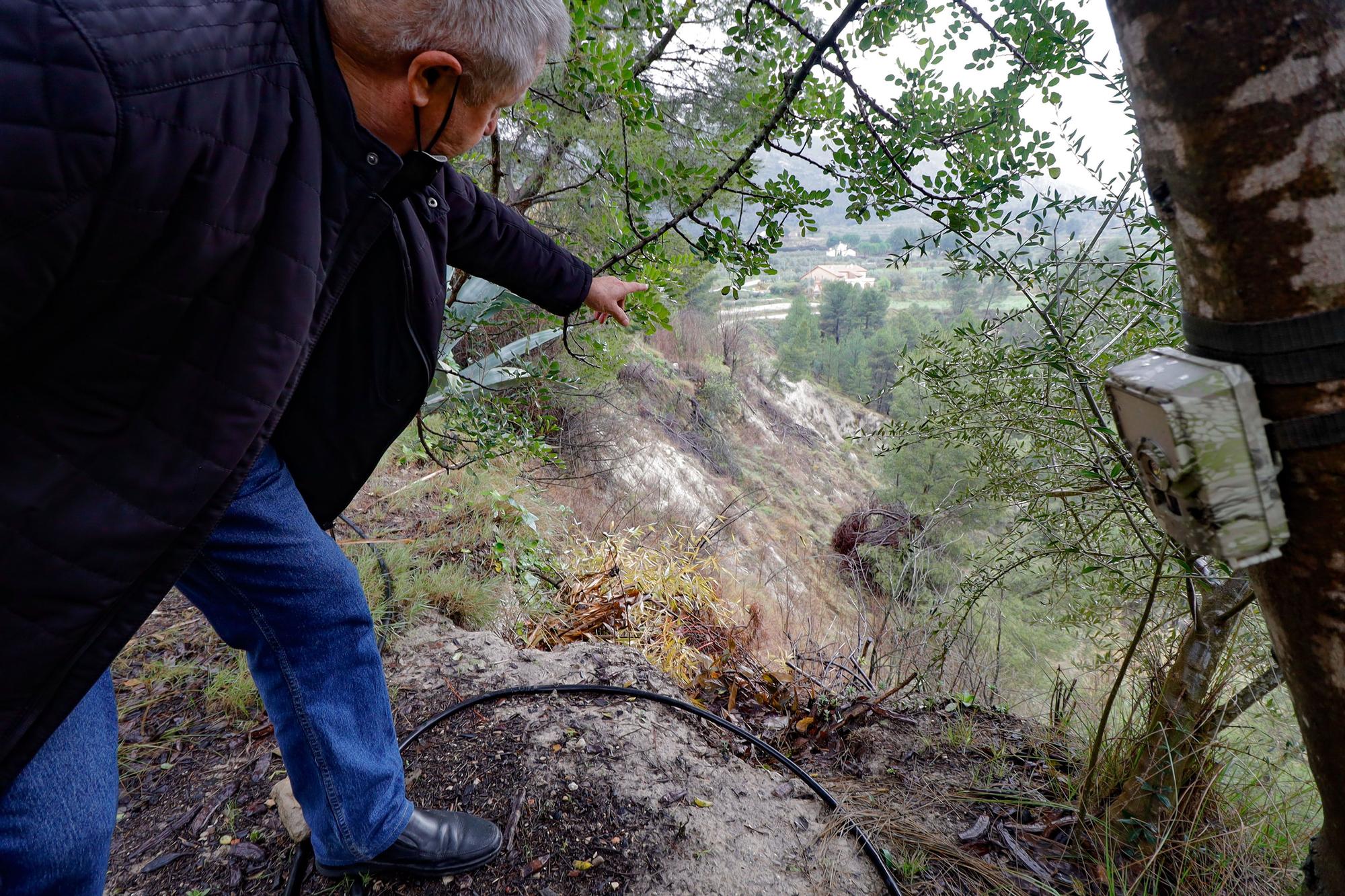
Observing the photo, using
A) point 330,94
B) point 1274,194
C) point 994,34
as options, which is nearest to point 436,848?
point 330,94

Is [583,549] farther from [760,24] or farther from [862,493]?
[862,493]

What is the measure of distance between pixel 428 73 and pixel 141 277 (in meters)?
0.50

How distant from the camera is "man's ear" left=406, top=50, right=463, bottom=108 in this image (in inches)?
37.4

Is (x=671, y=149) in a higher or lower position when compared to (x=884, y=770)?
higher

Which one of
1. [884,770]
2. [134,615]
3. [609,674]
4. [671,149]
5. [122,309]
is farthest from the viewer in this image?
[671,149]

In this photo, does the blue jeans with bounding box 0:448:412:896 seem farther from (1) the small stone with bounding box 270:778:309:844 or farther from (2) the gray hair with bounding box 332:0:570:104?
(2) the gray hair with bounding box 332:0:570:104

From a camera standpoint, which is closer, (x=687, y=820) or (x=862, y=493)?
(x=687, y=820)

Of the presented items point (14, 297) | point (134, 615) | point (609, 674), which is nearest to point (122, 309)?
point (14, 297)

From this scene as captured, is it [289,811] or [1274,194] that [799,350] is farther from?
[1274,194]

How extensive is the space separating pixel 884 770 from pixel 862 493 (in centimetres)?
1594

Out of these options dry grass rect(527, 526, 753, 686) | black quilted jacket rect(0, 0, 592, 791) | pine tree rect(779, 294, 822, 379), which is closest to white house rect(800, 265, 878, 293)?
pine tree rect(779, 294, 822, 379)

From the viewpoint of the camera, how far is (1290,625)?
653 millimetres

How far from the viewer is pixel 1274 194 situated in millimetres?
552

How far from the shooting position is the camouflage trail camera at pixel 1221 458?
1.93 feet
